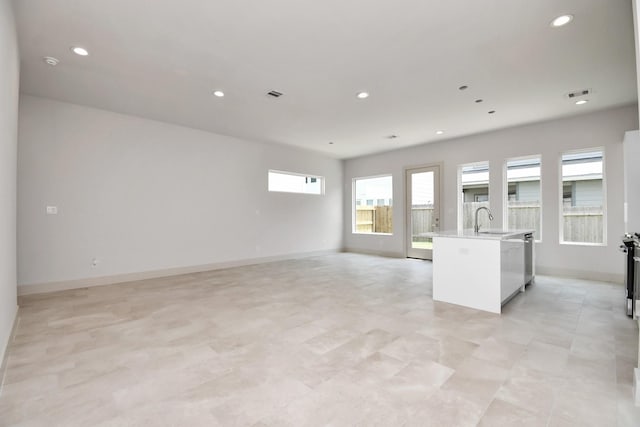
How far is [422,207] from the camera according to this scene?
732 cm

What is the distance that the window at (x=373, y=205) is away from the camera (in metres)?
8.11

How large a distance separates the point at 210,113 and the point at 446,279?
14.7ft

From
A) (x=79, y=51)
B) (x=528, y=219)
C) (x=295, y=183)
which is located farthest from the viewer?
(x=295, y=183)

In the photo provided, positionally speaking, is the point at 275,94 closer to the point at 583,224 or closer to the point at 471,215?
the point at 471,215

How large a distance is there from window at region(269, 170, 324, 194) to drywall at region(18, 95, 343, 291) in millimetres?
229

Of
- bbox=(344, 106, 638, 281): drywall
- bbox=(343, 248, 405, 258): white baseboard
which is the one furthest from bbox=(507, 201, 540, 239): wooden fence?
bbox=(343, 248, 405, 258): white baseboard

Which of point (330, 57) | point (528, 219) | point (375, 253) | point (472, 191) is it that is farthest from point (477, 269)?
point (375, 253)

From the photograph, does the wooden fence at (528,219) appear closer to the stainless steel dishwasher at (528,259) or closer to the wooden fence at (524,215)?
the wooden fence at (524,215)

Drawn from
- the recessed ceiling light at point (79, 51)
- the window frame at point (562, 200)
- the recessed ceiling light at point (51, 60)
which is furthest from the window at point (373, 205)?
the recessed ceiling light at point (51, 60)

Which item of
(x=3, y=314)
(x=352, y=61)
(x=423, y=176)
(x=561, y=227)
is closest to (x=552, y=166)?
(x=561, y=227)

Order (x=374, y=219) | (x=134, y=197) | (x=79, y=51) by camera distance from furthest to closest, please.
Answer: (x=374, y=219), (x=134, y=197), (x=79, y=51)

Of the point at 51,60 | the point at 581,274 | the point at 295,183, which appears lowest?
the point at 581,274

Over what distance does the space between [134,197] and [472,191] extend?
6840 mm

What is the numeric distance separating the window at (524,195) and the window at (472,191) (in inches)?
16.7
